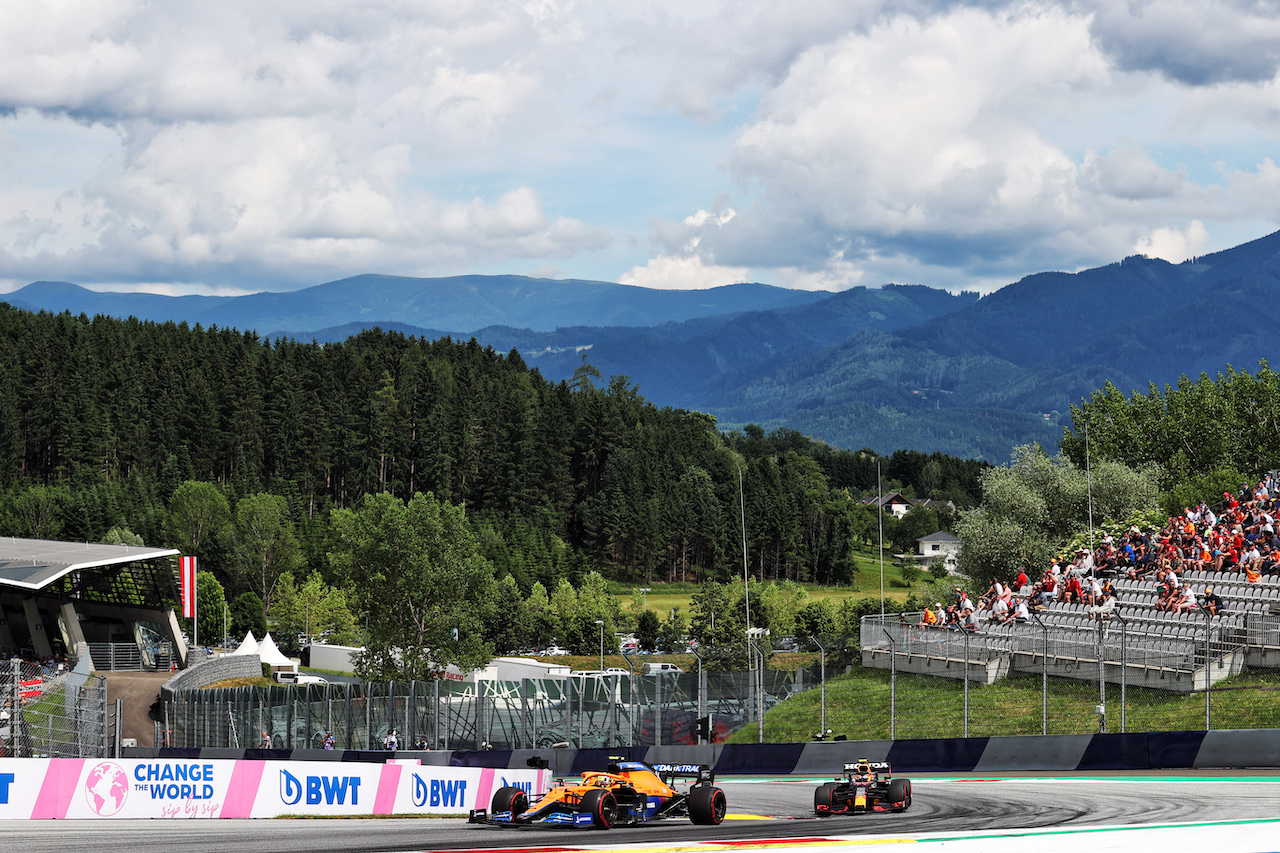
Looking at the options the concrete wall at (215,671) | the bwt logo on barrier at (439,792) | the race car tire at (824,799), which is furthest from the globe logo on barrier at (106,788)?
the concrete wall at (215,671)

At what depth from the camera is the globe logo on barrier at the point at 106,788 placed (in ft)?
65.5

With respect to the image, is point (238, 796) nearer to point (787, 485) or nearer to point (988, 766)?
point (988, 766)

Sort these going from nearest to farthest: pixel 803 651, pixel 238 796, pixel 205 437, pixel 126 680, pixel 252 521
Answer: pixel 238 796
pixel 126 680
pixel 803 651
pixel 252 521
pixel 205 437

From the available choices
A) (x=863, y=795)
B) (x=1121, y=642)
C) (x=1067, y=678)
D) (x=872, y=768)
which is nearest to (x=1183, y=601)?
(x=1067, y=678)

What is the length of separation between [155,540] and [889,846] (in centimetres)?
13773

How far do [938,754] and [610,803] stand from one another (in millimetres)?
11746

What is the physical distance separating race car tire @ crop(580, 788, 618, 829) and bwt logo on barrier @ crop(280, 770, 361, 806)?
6198mm

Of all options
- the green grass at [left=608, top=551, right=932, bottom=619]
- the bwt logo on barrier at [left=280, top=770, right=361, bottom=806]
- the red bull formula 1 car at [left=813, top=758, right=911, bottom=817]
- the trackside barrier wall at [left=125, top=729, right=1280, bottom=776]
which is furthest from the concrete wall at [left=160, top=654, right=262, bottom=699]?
the green grass at [left=608, top=551, right=932, bottom=619]

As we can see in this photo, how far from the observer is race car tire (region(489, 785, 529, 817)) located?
18844 mm

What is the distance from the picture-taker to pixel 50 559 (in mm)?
70250

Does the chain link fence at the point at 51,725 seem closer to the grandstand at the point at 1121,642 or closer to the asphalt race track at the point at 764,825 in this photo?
the asphalt race track at the point at 764,825

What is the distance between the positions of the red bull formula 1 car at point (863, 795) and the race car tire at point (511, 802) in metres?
4.95

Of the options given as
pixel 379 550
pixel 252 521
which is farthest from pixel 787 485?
pixel 379 550

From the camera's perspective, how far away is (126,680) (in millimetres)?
63531
